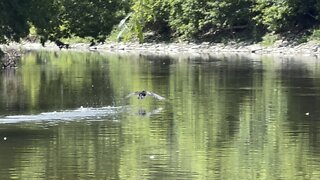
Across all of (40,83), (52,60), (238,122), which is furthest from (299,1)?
(238,122)

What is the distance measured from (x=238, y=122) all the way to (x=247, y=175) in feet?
27.3

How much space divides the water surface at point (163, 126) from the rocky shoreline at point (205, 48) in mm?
20484

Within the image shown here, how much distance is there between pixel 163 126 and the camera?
25.3 m

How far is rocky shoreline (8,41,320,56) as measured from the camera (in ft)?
Result: 222

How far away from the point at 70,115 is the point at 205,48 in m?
48.6

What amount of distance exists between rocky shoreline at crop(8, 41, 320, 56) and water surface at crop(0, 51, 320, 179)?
20.5m

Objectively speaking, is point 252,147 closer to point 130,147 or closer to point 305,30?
point 130,147

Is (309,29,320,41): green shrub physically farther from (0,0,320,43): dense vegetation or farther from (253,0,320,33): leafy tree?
(253,0,320,33): leafy tree

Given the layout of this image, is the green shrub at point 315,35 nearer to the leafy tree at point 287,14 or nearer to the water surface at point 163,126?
the leafy tree at point 287,14

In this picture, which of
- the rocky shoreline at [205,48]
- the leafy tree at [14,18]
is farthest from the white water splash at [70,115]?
the rocky shoreline at [205,48]

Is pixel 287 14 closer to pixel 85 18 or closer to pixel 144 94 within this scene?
pixel 85 18

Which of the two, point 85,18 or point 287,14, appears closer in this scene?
point 85,18

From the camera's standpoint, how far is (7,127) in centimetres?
2517

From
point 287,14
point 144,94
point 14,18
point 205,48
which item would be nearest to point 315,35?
point 287,14
